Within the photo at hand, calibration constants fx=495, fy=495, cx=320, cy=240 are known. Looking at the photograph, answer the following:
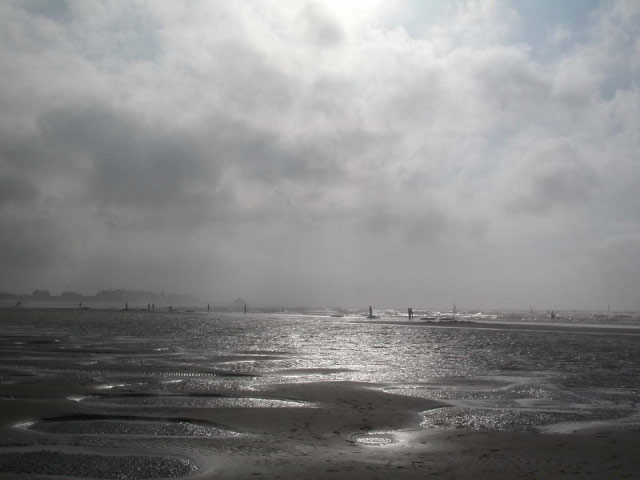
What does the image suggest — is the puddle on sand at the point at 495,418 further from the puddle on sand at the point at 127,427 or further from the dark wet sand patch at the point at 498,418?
the puddle on sand at the point at 127,427

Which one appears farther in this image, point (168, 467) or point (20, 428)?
point (20, 428)

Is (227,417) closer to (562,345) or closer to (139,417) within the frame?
(139,417)

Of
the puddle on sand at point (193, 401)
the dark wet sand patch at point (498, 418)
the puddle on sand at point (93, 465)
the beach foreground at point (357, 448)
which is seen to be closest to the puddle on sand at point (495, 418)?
the dark wet sand patch at point (498, 418)

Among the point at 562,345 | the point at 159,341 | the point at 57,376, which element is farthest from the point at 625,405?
the point at 159,341

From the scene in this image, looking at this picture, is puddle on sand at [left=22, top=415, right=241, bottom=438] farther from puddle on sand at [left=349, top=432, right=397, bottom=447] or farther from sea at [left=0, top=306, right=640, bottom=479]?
puddle on sand at [left=349, top=432, right=397, bottom=447]

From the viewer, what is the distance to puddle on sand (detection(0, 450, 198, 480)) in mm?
7758

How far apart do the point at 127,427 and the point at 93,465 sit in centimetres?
282

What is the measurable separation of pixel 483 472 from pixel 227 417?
6327 millimetres

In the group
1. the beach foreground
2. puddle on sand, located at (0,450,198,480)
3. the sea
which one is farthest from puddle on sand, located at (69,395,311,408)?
puddle on sand, located at (0,450,198,480)

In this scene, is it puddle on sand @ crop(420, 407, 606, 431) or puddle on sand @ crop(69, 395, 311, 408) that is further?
puddle on sand @ crop(69, 395, 311, 408)

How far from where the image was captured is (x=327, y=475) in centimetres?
777

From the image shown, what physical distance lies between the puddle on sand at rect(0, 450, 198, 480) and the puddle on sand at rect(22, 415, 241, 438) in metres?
1.71

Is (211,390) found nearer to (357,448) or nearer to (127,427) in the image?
(127,427)

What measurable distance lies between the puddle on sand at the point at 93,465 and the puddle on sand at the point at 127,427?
1708 mm
